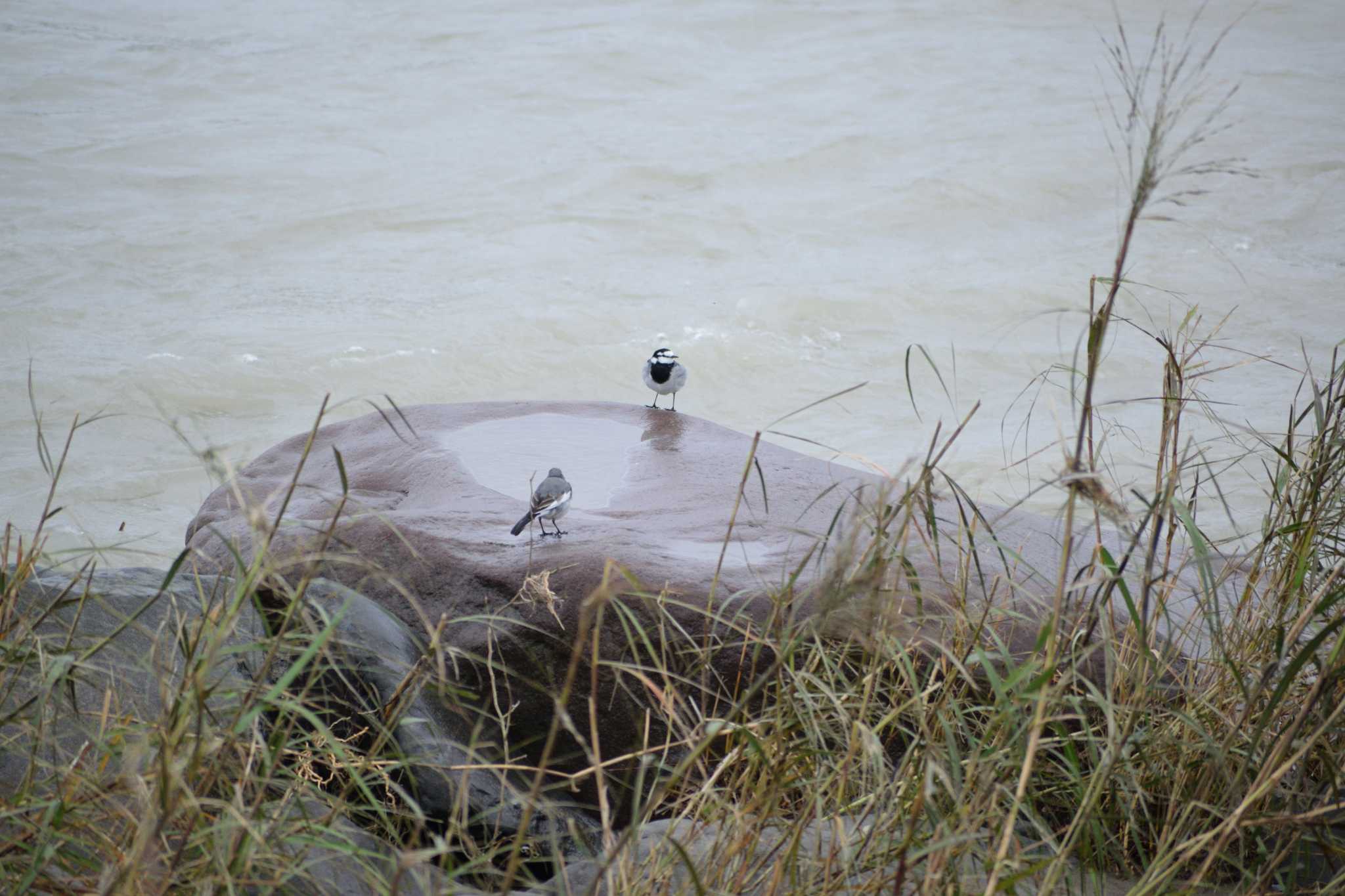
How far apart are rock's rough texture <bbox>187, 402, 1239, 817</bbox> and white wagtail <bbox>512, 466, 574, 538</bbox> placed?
72 millimetres

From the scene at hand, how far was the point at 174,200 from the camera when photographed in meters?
12.7

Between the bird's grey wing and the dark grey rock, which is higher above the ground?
the bird's grey wing

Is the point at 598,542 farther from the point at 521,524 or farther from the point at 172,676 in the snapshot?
the point at 172,676

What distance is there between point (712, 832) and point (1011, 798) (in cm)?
72

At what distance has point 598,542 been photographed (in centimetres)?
393

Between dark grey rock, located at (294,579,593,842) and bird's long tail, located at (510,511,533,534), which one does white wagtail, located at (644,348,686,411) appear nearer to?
bird's long tail, located at (510,511,533,534)

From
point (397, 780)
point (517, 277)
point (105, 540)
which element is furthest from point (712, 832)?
point (517, 277)

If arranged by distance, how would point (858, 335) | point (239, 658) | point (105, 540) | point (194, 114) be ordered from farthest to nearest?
point (194, 114), point (858, 335), point (105, 540), point (239, 658)

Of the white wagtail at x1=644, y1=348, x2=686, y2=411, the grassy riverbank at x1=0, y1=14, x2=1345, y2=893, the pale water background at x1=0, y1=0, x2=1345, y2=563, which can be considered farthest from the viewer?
the pale water background at x1=0, y1=0, x2=1345, y2=563

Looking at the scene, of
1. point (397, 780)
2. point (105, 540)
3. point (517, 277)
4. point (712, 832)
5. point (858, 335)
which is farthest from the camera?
point (517, 277)

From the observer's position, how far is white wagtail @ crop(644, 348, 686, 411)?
616cm

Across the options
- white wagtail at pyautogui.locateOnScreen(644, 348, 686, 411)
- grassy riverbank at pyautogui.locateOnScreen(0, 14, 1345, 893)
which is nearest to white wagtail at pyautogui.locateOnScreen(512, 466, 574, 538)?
grassy riverbank at pyautogui.locateOnScreen(0, 14, 1345, 893)

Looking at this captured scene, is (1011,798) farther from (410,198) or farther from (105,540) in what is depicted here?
(410,198)

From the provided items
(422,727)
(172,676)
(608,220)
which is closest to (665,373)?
(422,727)
